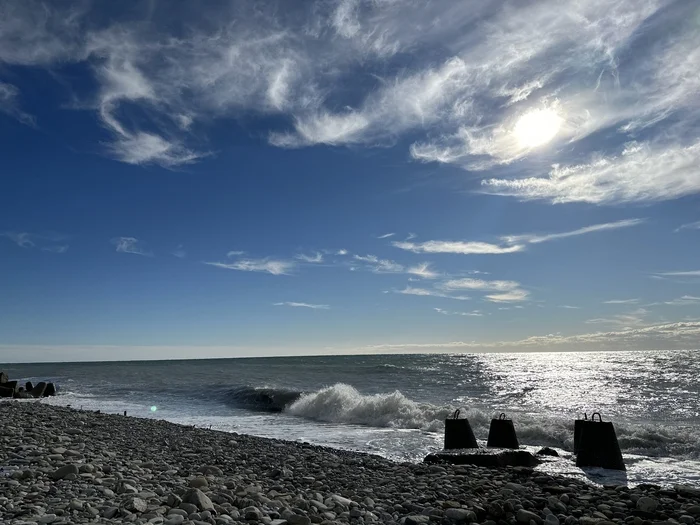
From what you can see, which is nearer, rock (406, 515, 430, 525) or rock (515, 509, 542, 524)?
rock (406, 515, 430, 525)

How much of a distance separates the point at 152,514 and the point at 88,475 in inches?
84.7

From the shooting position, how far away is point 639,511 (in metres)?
6.69

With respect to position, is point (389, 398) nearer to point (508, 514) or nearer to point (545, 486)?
point (545, 486)

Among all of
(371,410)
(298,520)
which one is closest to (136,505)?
(298,520)

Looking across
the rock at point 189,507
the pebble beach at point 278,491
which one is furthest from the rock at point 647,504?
the rock at point 189,507

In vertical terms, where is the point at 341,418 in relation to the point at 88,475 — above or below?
below

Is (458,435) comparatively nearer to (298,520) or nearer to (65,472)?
(298,520)

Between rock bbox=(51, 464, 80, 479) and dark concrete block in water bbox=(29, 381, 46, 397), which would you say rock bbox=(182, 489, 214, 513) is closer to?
rock bbox=(51, 464, 80, 479)

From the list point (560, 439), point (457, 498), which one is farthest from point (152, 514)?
point (560, 439)

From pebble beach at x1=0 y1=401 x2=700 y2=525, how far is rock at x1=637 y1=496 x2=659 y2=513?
2 cm

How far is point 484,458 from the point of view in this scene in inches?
429

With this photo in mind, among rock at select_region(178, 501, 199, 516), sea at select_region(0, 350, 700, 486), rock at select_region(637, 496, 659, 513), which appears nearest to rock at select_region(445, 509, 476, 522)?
rock at select_region(637, 496, 659, 513)

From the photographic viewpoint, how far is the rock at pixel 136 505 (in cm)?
573

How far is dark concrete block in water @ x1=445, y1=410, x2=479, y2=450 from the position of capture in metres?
12.6
